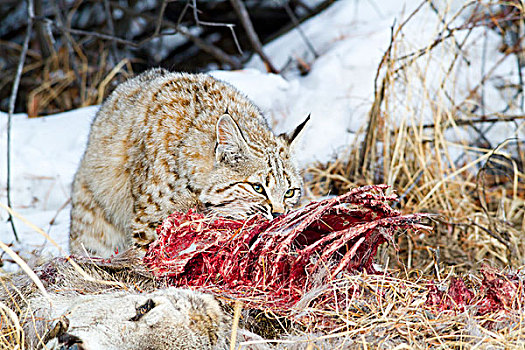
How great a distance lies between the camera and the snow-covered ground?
4.15m

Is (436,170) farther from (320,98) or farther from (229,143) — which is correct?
(229,143)

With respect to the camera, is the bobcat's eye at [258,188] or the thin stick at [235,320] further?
the bobcat's eye at [258,188]

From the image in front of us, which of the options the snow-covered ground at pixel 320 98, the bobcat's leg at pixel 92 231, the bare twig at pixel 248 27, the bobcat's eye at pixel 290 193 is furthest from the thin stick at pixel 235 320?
the bare twig at pixel 248 27

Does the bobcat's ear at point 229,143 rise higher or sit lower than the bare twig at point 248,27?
lower

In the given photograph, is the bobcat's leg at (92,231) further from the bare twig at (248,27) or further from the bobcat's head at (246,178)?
the bare twig at (248,27)

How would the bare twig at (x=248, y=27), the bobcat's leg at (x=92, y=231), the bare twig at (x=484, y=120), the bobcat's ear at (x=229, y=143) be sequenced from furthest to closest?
1. the bare twig at (x=248, y=27)
2. the bare twig at (x=484, y=120)
3. the bobcat's leg at (x=92, y=231)
4. the bobcat's ear at (x=229, y=143)

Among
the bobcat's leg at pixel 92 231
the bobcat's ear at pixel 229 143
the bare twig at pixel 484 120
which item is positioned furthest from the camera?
the bare twig at pixel 484 120

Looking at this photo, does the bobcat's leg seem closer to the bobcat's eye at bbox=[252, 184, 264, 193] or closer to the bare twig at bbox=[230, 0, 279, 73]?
the bobcat's eye at bbox=[252, 184, 264, 193]

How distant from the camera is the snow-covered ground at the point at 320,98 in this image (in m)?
4.15

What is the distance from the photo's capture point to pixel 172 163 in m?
2.83

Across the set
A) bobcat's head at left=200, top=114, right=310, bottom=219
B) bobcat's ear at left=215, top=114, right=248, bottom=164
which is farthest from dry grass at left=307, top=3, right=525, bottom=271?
bobcat's ear at left=215, top=114, right=248, bottom=164

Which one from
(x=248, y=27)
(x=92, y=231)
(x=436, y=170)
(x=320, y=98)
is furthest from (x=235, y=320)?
(x=248, y=27)

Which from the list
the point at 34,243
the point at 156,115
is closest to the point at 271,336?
the point at 156,115

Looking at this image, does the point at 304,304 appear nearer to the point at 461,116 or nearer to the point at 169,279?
the point at 169,279
